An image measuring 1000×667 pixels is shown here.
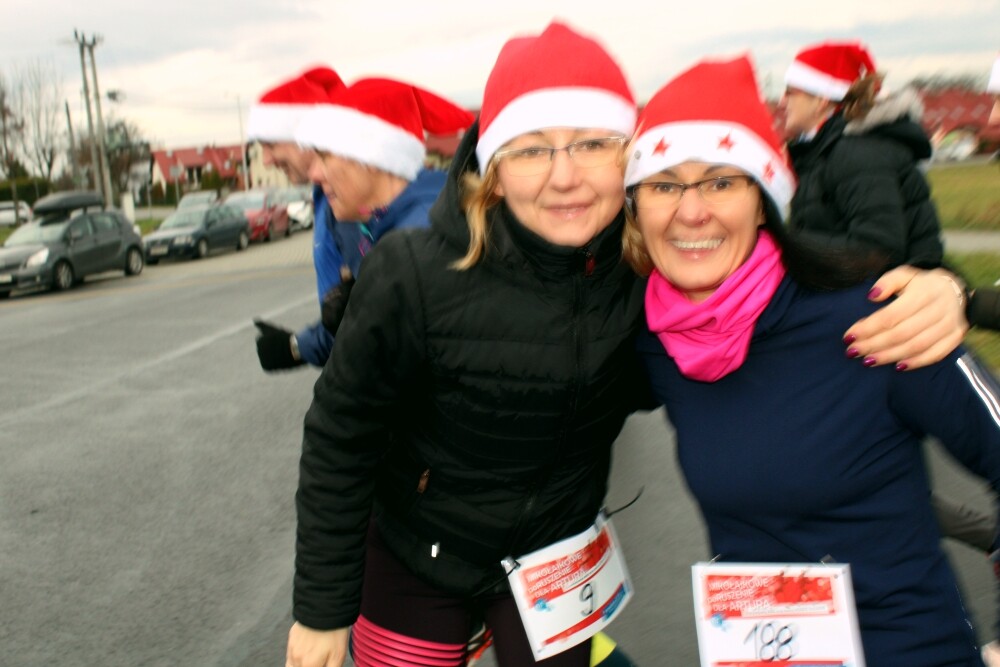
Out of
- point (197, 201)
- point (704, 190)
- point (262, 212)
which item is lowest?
point (262, 212)

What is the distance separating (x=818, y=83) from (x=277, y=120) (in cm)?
220

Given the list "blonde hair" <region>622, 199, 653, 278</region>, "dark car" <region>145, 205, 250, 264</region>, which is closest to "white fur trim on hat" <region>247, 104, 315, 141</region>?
"blonde hair" <region>622, 199, 653, 278</region>

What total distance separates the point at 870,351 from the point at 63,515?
4832 mm

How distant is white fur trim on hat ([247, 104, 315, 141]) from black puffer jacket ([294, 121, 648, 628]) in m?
1.95

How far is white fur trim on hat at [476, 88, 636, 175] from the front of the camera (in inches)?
83.2

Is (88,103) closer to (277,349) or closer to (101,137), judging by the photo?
(101,137)

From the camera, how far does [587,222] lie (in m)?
2.06

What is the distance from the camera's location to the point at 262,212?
2959 cm

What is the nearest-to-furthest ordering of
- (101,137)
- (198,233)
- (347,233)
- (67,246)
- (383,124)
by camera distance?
(347,233) < (383,124) < (67,246) < (198,233) < (101,137)

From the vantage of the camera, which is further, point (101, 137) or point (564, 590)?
point (101, 137)

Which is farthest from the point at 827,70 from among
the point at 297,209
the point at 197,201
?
the point at 297,209

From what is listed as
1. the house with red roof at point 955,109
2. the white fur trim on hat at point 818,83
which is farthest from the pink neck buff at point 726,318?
the house with red roof at point 955,109

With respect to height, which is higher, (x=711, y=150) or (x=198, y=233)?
(x=711, y=150)

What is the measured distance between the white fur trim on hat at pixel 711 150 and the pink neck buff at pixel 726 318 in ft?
0.44
